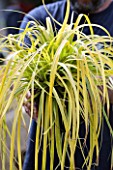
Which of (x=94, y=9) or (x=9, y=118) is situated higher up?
(x=94, y=9)

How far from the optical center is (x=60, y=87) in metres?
1.06

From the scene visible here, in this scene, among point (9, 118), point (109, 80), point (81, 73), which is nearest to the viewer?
point (81, 73)

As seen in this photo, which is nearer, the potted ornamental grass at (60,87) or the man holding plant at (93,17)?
the potted ornamental grass at (60,87)

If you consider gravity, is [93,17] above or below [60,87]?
above

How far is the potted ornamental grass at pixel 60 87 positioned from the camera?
95 centimetres

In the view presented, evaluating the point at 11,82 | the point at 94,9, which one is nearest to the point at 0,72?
the point at 11,82

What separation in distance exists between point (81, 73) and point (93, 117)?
10 centimetres

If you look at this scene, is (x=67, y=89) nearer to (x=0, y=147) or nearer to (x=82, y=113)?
(x=82, y=113)

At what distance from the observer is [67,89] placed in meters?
0.99

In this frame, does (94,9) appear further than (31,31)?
Yes

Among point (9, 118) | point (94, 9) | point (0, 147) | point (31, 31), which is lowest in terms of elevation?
point (0, 147)

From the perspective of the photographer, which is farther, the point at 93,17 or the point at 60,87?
the point at 93,17

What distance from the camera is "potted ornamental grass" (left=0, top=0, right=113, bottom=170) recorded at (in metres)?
0.95

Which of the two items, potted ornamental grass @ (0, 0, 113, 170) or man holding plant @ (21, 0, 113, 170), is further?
man holding plant @ (21, 0, 113, 170)
